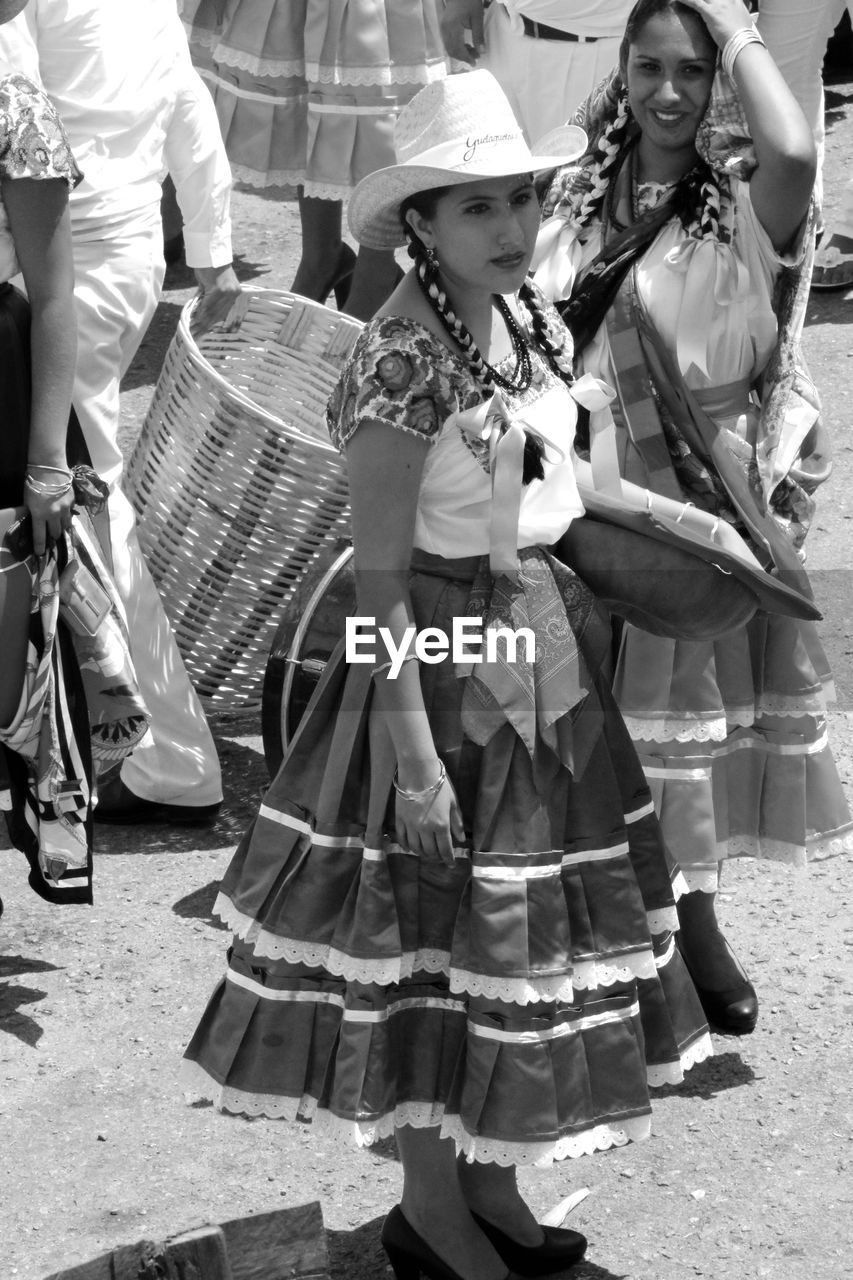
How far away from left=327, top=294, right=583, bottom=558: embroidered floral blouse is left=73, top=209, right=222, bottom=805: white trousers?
4.77 ft

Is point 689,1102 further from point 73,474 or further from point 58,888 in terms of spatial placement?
point 73,474

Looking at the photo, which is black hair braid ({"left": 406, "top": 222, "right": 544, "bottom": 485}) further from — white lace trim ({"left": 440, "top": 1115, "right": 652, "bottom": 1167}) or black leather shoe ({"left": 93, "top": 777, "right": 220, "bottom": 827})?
black leather shoe ({"left": 93, "top": 777, "right": 220, "bottom": 827})

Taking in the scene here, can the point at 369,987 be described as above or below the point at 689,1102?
above

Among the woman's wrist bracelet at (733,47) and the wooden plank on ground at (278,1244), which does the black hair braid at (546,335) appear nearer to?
the woman's wrist bracelet at (733,47)

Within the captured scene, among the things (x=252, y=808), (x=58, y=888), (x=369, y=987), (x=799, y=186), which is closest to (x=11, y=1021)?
(x=58, y=888)

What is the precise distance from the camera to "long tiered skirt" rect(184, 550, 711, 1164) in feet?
8.39

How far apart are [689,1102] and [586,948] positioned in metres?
0.87

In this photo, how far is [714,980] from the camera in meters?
3.57

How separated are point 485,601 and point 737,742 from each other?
1.08 metres

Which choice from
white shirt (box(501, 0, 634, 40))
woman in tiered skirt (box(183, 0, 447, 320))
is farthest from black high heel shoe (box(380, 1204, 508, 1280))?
woman in tiered skirt (box(183, 0, 447, 320))

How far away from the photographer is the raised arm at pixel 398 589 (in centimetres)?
Answer: 248

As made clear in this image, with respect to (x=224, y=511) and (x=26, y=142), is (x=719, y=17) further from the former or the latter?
(x=224, y=511)

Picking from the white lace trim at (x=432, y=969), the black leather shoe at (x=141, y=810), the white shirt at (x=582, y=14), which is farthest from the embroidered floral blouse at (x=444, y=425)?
the white shirt at (x=582, y=14)

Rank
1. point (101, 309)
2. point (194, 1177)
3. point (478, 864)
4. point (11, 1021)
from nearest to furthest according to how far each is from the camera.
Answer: point (478, 864), point (194, 1177), point (11, 1021), point (101, 309)
